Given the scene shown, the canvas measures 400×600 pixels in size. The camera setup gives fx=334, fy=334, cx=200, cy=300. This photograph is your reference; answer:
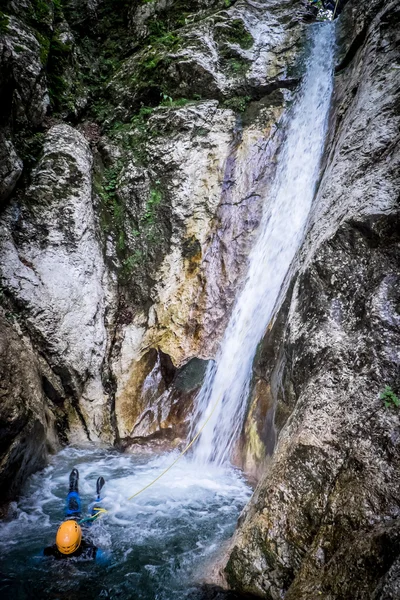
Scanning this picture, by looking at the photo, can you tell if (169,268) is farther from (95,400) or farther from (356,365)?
(356,365)

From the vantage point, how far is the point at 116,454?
7363mm

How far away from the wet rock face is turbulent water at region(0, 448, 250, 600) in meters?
1.16

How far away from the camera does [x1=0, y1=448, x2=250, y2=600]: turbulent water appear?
3.81 m

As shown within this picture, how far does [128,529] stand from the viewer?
4.88 meters

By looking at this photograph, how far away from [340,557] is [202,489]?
3727 millimetres

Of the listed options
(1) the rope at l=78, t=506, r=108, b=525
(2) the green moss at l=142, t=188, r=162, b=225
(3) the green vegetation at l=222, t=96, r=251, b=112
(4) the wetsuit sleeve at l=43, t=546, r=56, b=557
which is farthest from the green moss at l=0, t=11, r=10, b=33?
(4) the wetsuit sleeve at l=43, t=546, r=56, b=557

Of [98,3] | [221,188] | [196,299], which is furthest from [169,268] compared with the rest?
[98,3]

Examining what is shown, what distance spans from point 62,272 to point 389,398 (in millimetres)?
7114

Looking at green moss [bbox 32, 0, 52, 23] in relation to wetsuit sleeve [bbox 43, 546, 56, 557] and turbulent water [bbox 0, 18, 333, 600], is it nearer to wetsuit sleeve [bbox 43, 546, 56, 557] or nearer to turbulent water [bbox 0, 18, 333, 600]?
turbulent water [bbox 0, 18, 333, 600]

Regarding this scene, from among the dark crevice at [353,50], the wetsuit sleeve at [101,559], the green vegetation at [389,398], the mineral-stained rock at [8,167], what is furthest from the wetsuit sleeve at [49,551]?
the dark crevice at [353,50]

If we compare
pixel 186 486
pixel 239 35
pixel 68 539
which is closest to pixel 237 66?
pixel 239 35

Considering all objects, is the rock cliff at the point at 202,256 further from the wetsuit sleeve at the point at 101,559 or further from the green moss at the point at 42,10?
the wetsuit sleeve at the point at 101,559

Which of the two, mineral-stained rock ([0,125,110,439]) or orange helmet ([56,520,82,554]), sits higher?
mineral-stained rock ([0,125,110,439])

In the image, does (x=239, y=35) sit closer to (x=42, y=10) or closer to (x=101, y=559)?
(x=42, y=10)
